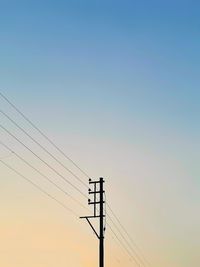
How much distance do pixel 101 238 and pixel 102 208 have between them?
231cm

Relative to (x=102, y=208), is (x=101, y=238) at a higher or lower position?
lower

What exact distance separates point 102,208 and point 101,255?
3.59m

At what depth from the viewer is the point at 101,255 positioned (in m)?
35.2

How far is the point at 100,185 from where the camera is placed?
1515 inches

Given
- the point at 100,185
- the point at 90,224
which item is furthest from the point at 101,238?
the point at 100,185

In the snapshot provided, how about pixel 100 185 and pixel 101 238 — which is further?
pixel 100 185

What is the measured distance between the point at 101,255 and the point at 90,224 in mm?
2297

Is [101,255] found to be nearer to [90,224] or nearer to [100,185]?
[90,224]

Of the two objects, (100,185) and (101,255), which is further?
(100,185)

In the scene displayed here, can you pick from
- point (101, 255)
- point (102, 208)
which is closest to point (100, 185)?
point (102, 208)

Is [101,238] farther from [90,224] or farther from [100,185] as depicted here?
[100,185]

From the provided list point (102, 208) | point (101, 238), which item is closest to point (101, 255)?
point (101, 238)

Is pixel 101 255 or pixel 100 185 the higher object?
pixel 100 185

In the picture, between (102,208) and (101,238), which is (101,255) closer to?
(101,238)
